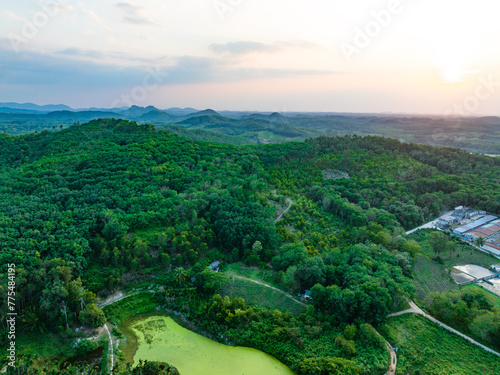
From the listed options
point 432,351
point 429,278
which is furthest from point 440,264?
point 432,351

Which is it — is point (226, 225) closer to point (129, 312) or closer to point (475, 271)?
point (129, 312)

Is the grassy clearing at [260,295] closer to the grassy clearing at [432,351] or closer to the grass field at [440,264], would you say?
the grassy clearing at [432,351]

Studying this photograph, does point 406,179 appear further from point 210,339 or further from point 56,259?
point 56,259

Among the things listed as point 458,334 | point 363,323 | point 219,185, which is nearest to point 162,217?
point 219,185

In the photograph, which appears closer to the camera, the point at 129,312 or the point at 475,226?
the point at 129,312

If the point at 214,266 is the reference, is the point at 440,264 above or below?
below
